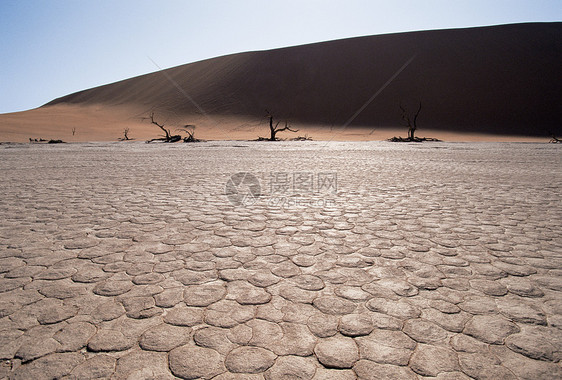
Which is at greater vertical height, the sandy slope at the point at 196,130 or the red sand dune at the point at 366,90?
the red sand dune at the point at 366,90

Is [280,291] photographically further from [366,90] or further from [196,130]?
[366,90]

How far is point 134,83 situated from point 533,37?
247 ft

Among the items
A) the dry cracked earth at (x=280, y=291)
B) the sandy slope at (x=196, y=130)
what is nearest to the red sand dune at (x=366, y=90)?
the sandy slope at (x=196, y=130)

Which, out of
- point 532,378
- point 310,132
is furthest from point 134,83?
point 532,378

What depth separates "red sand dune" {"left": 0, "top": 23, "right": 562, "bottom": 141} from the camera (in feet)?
132

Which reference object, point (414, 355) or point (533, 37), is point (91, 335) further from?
point (533, 37)

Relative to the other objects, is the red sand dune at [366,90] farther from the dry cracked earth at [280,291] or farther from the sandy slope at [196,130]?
the dry cracked earth at [280,291]

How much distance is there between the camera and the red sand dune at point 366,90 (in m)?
40.3

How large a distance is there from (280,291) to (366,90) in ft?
162

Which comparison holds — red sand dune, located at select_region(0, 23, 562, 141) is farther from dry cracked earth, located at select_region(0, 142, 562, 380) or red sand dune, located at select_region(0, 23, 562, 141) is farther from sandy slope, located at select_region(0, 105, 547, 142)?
dry cracked earth, located at select_region(0, 142, 562, 380)

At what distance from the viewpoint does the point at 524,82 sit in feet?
145

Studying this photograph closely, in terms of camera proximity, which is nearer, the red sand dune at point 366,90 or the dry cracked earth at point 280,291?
the dry cracked earth at point 280,291

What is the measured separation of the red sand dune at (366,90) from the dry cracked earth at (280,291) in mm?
33092

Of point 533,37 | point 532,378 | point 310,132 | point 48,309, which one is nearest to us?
point 532,378
